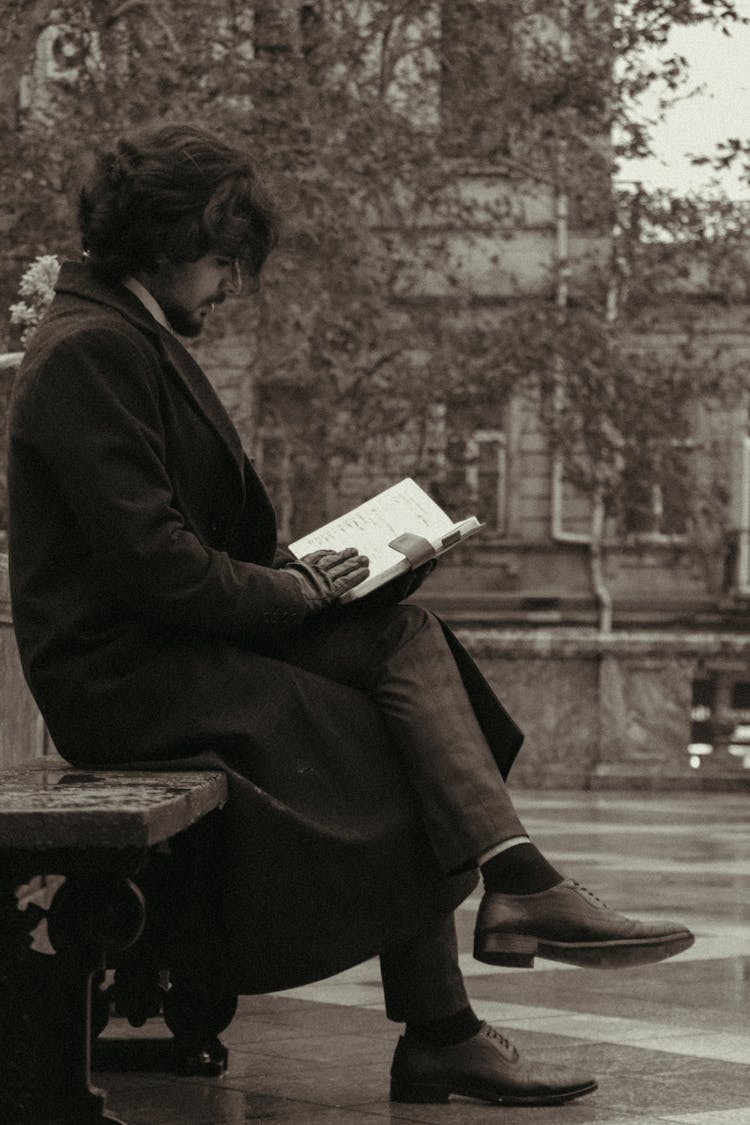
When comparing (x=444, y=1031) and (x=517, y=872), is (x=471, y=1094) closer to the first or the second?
(x=444, y=1031)

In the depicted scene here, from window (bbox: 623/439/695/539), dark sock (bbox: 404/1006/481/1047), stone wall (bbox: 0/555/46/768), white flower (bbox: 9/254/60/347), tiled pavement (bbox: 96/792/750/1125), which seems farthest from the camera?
window (bbox: 623/439/695/539)

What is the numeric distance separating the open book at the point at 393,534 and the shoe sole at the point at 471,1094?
900 millimetres

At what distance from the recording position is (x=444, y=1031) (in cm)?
404

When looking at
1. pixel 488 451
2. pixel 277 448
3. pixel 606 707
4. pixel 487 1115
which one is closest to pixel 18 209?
pixel 277 448

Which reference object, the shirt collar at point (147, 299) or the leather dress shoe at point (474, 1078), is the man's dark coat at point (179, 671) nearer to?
the shirt collar at point (147, 299)

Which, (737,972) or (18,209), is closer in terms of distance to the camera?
(737,972)

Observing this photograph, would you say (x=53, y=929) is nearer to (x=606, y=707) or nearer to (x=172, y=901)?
(x=172, y=901)

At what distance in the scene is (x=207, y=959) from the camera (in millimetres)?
3592

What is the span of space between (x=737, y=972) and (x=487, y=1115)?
250 centimetres

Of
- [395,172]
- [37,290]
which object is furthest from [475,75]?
[37,290]

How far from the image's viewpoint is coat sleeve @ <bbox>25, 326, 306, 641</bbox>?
141 inches

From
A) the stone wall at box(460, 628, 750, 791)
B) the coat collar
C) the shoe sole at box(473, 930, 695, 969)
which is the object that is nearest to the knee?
the coat collar

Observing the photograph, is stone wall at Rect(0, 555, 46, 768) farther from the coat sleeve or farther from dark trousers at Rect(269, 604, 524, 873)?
the coat sleeve

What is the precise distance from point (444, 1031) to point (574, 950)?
36 centimetres
